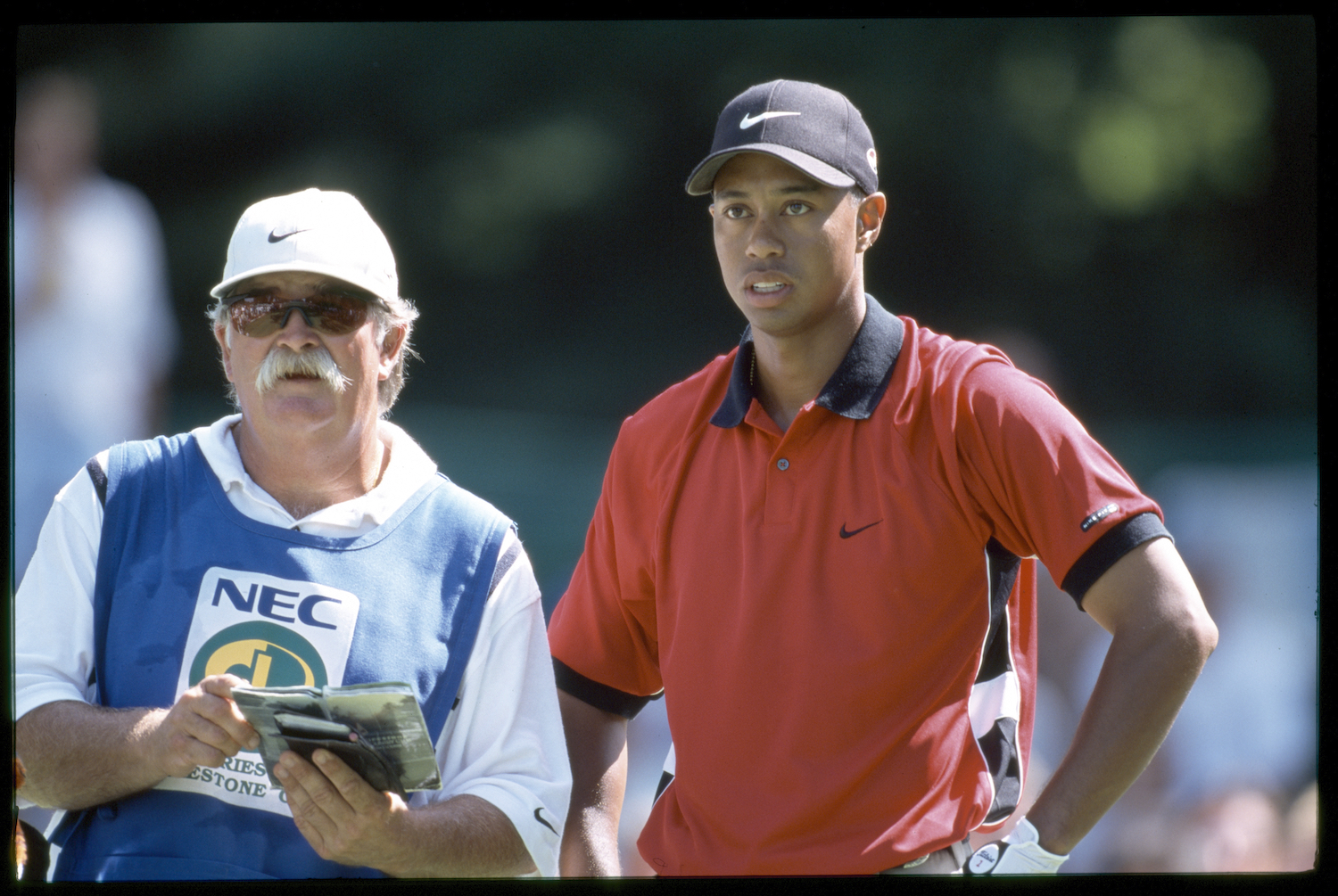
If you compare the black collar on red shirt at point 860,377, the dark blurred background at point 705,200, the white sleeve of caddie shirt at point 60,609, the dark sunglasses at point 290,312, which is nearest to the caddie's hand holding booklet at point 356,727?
the white sleeve of caddie shirt at point 60,609

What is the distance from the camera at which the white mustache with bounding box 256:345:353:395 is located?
206cm

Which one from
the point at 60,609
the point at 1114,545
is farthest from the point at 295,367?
the point at 1114,545

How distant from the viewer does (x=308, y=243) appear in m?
2.08

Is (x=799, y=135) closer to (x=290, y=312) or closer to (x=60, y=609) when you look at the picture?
(x=290, y=312)

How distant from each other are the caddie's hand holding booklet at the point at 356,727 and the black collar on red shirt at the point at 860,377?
0.74 m

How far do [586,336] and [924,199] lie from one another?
85cm

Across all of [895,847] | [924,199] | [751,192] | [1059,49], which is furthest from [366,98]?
[895,847]

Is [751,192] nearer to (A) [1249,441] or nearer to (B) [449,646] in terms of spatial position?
(B) [449,646]

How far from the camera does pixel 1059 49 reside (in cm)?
249

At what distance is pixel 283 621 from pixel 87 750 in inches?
13.7

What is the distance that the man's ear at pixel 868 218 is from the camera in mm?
2156

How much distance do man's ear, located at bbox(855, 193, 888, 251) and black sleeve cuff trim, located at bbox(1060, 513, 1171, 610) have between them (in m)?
0.67

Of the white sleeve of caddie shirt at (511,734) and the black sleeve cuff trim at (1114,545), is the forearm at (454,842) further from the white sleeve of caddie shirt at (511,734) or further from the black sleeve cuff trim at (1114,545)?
the black sleeve cuff trim at (1114,545)

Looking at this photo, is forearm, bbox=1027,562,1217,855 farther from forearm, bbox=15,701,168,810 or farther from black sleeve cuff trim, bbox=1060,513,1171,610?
forearm, bbox=15,701,168,810
